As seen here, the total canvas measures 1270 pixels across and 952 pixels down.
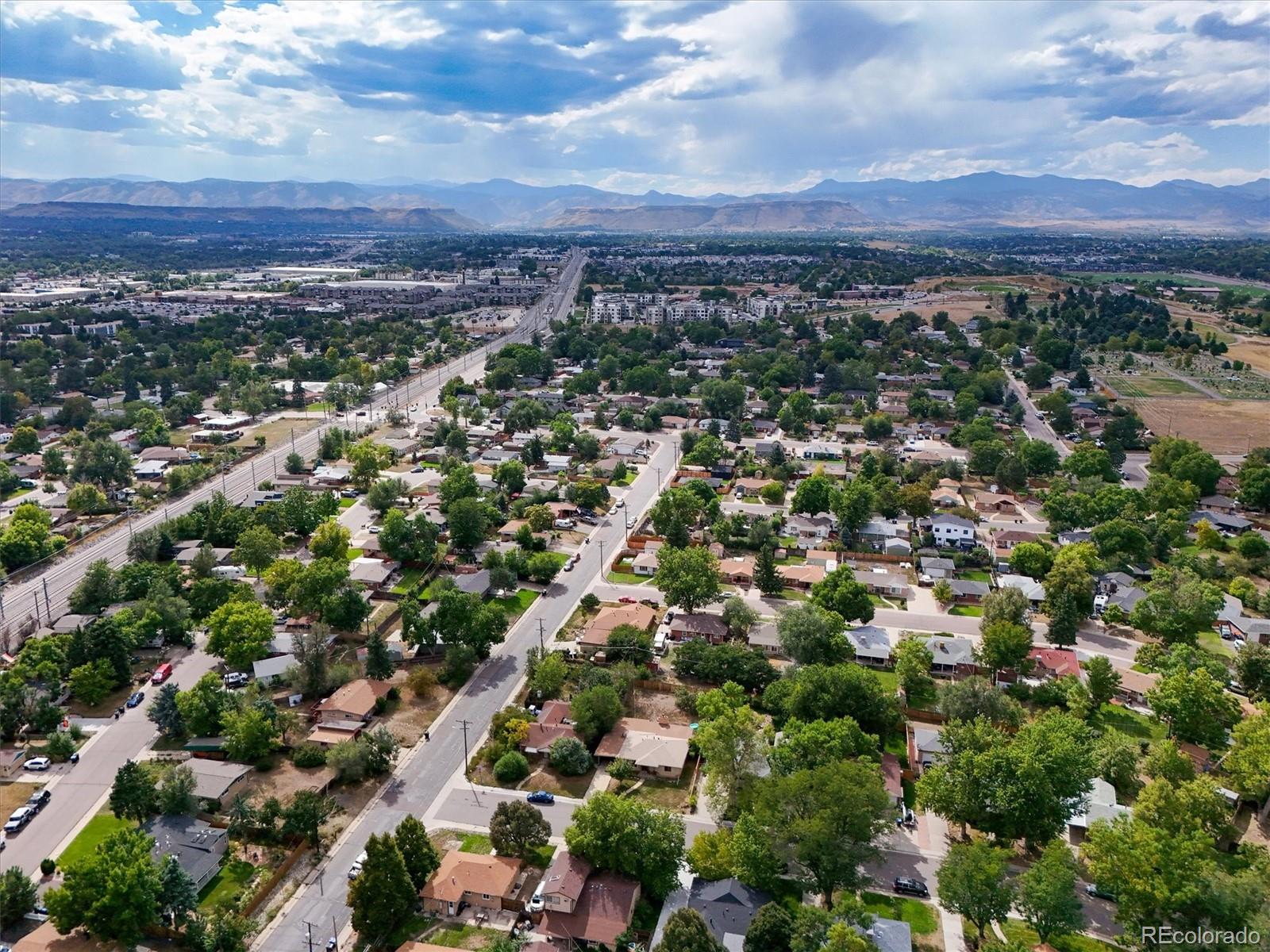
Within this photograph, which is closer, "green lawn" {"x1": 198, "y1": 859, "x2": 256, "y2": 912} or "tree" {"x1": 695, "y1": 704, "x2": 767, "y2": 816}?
"green lawn" {"x1": 198, "y1": 859, "x2": 256, "y2": 912}

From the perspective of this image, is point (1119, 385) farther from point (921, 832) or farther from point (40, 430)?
point (40, 430)

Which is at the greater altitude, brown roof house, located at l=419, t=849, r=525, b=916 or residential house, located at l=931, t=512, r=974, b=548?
residential house, located at l=931, t=512, r=974, b=548

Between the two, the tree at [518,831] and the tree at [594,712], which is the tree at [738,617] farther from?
the tree at [518,831]

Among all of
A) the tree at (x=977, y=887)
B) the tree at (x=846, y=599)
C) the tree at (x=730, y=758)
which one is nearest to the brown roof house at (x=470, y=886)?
the tree at (x=730, y=758)

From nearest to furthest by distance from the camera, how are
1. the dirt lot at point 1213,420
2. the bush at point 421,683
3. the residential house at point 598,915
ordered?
the residential house at point 598,915
the bush at point 421,683
the dirt lot at point 1213,420

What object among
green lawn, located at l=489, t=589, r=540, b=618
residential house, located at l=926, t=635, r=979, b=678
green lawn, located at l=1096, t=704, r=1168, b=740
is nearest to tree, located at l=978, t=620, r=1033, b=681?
residential house, located at l=926, t=635, r=979, b=678

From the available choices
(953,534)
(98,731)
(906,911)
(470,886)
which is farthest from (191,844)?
(953,534)

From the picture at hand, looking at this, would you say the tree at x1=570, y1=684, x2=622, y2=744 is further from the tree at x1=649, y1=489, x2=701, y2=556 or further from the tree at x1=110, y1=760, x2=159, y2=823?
the tree at x1=649, y1=489, x2=701, y2=556
